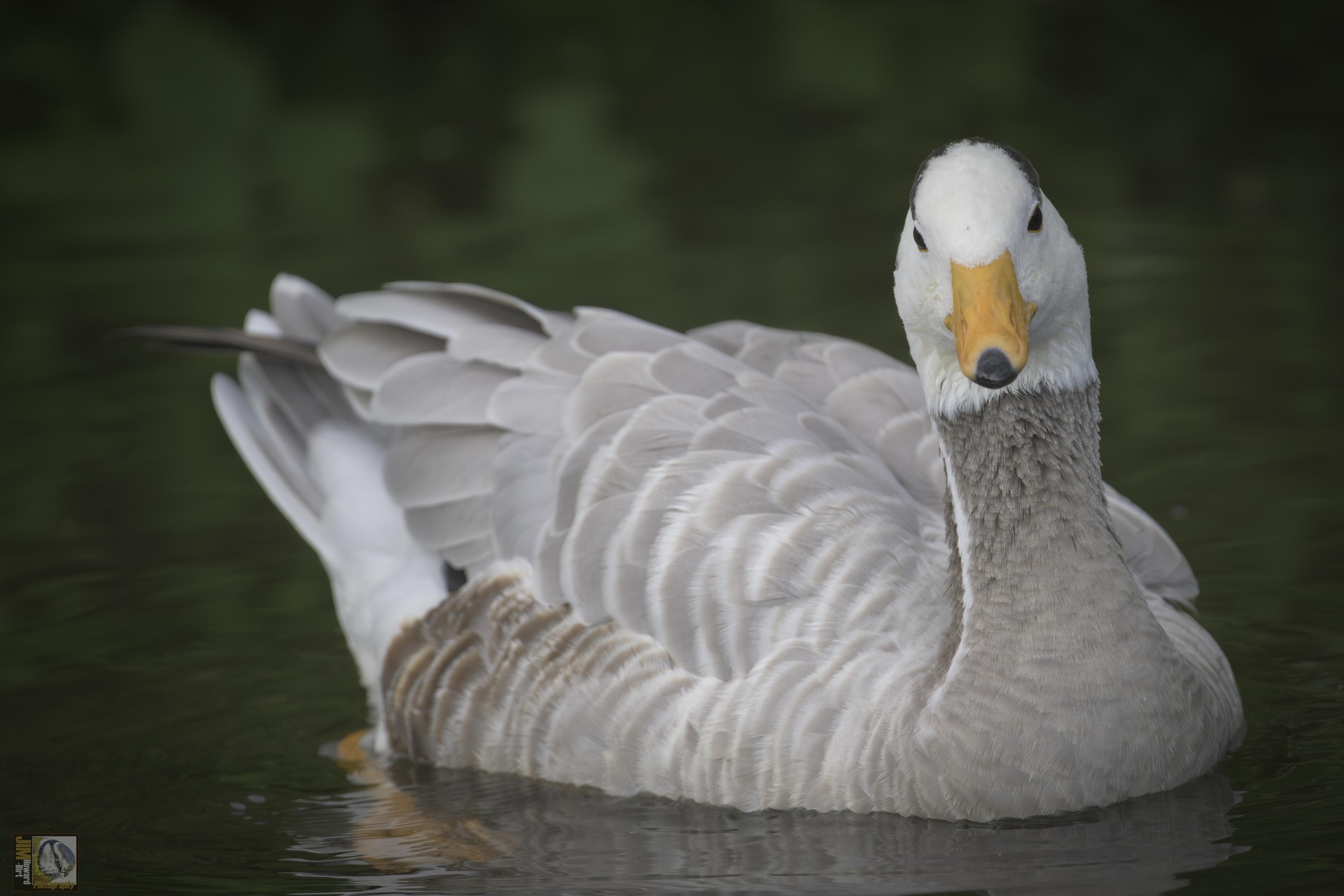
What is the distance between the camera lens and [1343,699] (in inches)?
235

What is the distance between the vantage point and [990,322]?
14.9ft

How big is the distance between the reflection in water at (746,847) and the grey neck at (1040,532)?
54 cm

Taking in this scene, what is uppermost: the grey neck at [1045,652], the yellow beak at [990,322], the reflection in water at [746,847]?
the yellow beak at [990,322]

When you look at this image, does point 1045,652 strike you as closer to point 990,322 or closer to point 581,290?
point 990,322

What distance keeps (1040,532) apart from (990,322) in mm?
815

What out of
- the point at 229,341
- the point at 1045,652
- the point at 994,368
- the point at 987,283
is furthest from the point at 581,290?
the point at 994,368

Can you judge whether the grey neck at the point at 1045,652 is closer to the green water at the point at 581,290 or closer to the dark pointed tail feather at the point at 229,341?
the green water at the point at 581,290

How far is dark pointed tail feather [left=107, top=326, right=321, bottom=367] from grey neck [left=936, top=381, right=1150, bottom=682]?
3016mm

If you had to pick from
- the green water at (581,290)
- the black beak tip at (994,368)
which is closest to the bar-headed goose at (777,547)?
the black beak tip at (994,368)

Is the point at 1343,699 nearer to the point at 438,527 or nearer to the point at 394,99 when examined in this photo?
the point at 438,527

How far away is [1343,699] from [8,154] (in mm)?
14375

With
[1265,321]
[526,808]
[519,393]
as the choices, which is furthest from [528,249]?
[526,808]

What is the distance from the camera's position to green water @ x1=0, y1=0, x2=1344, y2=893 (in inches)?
210

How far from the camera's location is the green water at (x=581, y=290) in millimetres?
5332
